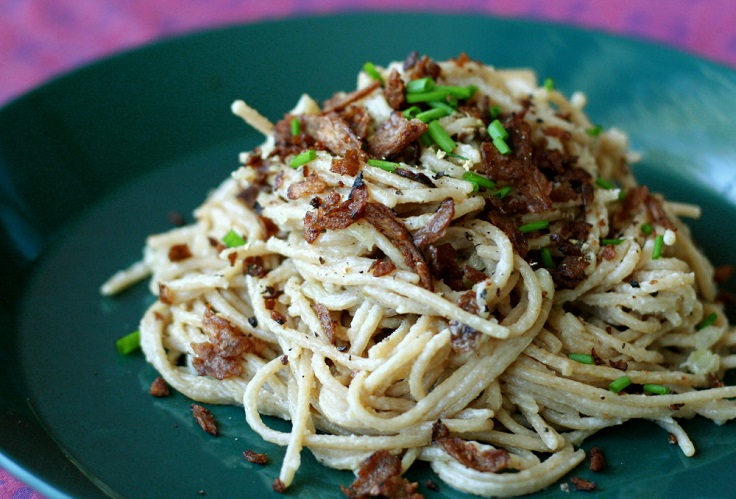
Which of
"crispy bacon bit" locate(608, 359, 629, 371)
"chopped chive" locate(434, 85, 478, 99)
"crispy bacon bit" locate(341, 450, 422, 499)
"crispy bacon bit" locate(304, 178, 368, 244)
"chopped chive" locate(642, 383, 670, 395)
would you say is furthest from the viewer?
"chopped chive" locate(434, 85, 478, 99)

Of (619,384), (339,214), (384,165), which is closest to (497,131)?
(384,165)

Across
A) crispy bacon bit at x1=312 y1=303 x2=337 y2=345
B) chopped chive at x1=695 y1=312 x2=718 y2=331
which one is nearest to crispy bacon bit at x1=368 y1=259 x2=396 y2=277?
crispy bacon bit at x1=312 y1=303 x2=337 y2=345

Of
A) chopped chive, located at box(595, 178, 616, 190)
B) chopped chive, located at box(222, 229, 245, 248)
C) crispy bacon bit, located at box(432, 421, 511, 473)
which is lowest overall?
crispy bacon bit, located at box(432, 421, 511, 473)

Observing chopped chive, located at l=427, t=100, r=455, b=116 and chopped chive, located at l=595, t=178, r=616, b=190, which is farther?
chopped chive, located at l=595, t=178, r=616, b=190

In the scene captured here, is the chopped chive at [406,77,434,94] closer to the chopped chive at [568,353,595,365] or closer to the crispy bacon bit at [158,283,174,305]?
the chopped chive at [568,353,595,365]

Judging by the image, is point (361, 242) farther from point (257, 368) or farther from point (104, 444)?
point (104, 444)

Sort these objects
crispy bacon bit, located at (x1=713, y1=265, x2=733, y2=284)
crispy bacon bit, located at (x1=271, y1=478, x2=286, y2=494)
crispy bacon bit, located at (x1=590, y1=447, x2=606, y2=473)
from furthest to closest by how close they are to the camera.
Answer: crispy bacon bit, located at (x1=713, y1=265, x2=733, y2=284) → crispy bacon bit, located at (x1=590, y1=447, x2=606, y2=473) → crispy bacon bit, located at (x1=271, y1=478, x2=286, y2=494)

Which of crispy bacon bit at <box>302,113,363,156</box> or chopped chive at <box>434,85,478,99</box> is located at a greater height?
chopped chive at <box>434,85,478,99</box>

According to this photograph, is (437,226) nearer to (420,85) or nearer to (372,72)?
(420,85)
